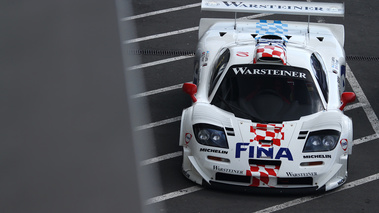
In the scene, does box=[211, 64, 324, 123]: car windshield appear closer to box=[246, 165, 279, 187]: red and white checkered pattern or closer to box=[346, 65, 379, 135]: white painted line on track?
box=[246, 165, 279, 187]: red and white checkered pattern

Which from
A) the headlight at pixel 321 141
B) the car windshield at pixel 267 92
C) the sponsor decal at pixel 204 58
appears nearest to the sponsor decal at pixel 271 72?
the car windshield at pixel 267 92

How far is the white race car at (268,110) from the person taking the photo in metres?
5.72

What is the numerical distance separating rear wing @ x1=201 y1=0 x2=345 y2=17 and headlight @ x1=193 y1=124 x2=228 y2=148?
1718mm

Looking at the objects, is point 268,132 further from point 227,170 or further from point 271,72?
A: point 271,72

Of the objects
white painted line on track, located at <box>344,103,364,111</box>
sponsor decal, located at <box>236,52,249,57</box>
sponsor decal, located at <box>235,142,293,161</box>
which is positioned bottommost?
white painted line on track, located at <box>344,103,364,111</box>

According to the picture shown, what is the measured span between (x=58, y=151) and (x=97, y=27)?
155 mm

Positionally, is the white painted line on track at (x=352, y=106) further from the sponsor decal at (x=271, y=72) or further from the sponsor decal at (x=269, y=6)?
the sponsor decal at (x=271, y=72)

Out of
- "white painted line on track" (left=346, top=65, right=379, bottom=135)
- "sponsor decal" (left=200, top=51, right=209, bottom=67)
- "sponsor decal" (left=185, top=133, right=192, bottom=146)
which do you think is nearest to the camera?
"sponsor decal" (left=185, top=133, right=192, bottom=146)

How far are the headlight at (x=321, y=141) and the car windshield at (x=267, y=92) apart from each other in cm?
32

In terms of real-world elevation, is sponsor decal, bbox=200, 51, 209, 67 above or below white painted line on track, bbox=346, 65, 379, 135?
above

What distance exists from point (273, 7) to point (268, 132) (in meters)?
1.87

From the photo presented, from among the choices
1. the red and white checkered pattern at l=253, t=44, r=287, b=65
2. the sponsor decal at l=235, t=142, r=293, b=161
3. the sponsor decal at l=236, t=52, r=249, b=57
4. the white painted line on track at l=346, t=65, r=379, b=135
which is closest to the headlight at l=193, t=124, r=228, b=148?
the sponsor decal at l=235, t=142, r=293, b=161

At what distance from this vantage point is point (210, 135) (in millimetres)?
5809

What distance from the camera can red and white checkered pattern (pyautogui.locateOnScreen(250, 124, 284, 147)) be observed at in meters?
5.77
